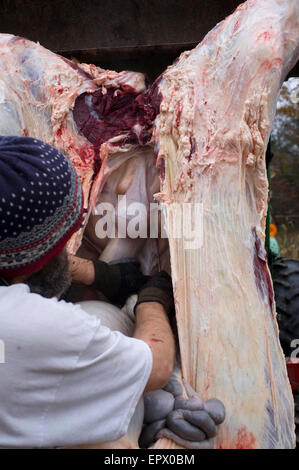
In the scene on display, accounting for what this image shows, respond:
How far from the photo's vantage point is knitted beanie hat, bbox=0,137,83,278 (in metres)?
1.22

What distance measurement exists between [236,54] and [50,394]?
1481 millimetres

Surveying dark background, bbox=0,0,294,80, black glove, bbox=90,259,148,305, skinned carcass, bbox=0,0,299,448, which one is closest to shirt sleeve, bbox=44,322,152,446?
skinned carcass, bbox=0,0,299,448

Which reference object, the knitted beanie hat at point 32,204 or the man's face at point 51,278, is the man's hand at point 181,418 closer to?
the man's face at point 51,278

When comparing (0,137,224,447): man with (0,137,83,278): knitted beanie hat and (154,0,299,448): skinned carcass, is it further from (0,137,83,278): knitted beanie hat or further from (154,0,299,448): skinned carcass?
(154,0,299,448): skinned carcass

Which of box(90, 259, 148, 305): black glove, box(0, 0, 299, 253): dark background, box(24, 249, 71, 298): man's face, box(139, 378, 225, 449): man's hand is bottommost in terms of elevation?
box(139, 378, 225, 449): man's hand

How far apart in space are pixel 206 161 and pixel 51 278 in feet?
2.77

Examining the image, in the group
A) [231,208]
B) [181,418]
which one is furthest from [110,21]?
[181,418]

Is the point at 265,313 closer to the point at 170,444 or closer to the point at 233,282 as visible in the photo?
the point at 233,282

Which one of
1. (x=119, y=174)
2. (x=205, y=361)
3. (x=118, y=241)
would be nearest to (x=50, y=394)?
(x=205, y=361)

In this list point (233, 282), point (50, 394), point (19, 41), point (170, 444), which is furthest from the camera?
point (19, 41)

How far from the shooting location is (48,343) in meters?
1.21

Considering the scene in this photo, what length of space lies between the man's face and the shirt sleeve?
0.24m

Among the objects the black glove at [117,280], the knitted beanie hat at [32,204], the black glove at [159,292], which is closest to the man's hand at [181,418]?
the black glove at [159,292]

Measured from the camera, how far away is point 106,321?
5.66ft
